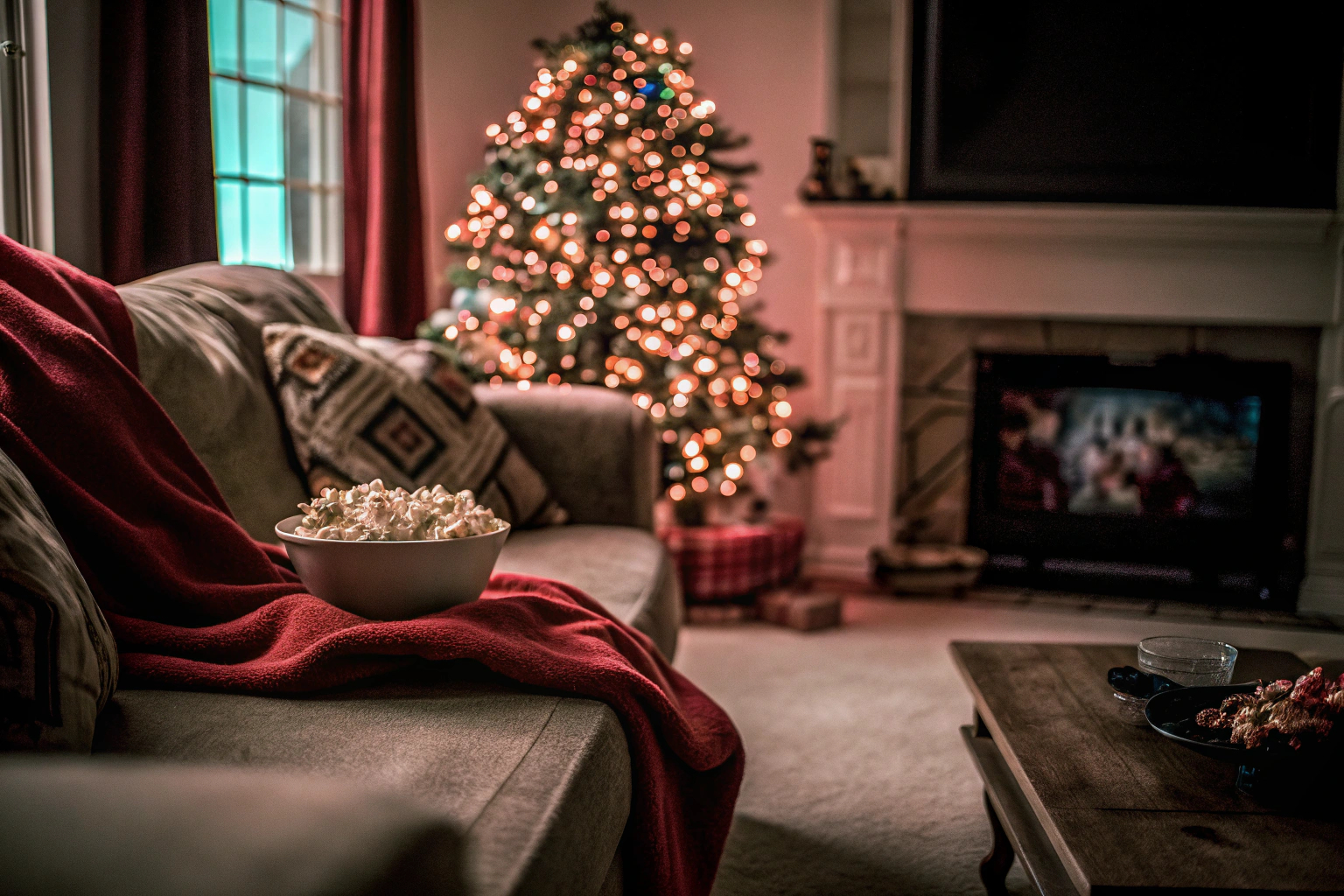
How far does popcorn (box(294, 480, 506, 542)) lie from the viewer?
1260mm

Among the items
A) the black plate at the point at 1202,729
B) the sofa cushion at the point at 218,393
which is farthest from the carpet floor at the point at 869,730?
the sofa cushion at the point at 218,393

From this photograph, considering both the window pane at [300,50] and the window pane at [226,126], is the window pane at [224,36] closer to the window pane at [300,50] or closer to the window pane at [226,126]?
the window pane at [226,126]

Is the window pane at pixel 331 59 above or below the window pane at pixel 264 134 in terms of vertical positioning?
above

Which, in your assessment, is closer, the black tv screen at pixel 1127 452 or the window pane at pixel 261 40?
the window pane at pixel 261 40

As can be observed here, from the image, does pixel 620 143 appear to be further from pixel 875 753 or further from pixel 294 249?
pixel 875 753

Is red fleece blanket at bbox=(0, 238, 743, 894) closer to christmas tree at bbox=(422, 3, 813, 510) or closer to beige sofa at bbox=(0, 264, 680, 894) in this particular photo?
beige sofa at bbox=(0, 264, 680, 894)

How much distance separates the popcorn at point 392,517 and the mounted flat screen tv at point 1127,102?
2620 mm

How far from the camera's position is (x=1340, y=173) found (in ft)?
10.4

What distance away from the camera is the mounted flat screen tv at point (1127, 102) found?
3.21 metres

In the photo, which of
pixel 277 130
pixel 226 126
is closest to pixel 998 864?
pixel 226 126

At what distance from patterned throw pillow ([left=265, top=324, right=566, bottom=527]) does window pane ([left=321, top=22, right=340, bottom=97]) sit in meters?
1.57

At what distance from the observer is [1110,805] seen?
1051 millimetres

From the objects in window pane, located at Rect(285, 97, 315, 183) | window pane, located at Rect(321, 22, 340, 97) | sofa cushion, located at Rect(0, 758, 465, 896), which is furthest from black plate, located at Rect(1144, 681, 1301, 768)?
window pane, located at Rect(321, 22, 340, 97)

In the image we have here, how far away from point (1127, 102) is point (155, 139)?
9.22ft
